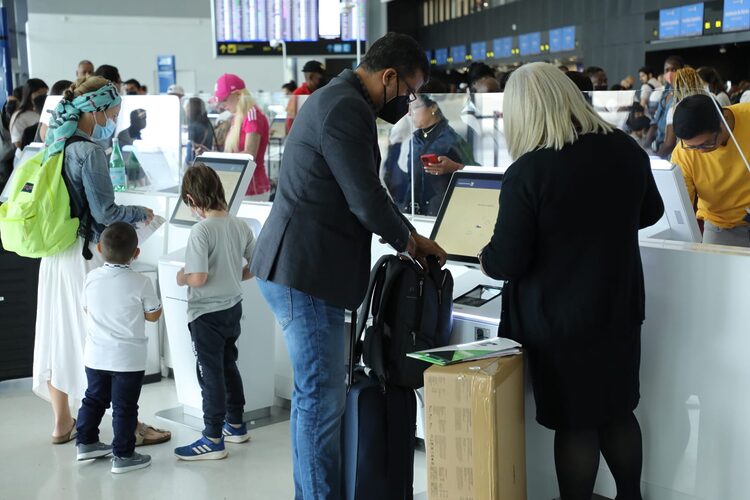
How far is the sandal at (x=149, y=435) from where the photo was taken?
3.80 meters

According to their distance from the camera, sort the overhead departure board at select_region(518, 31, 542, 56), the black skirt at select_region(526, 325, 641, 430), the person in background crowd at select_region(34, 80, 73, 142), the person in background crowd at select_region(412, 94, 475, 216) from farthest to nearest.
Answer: the overhead departure board at select_region(518, 31, 542, 56) < the person in background crowd at select_region(34, 80, 73, 142) < the person in background crowd at select_region(412, 94, 475, 216) < the black skirt at select_region(526, 325, 641, 430)

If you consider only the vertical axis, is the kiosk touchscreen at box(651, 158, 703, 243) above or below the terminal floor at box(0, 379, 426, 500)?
above

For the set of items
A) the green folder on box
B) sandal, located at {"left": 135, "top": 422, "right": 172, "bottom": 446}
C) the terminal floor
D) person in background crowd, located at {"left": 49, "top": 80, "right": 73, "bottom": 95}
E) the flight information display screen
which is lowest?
the terminal floor

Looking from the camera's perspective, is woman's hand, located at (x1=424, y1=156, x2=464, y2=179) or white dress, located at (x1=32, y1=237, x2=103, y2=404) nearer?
white dress, located at (x1=32, y1=237, x2=103, y2=404)

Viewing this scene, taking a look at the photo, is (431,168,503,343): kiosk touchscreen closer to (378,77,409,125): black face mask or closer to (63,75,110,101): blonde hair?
(378,77,409,125): black face mask

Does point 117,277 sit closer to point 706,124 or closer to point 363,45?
point 706,124

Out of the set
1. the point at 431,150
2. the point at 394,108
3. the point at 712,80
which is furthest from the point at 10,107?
the point at 394,108

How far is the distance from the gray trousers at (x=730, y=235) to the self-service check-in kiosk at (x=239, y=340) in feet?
6.42

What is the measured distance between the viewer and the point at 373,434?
267 cm

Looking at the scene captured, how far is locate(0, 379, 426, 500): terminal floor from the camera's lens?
3303mm

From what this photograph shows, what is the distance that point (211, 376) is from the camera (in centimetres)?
356

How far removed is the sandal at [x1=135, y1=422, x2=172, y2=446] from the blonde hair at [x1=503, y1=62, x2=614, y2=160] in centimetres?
223

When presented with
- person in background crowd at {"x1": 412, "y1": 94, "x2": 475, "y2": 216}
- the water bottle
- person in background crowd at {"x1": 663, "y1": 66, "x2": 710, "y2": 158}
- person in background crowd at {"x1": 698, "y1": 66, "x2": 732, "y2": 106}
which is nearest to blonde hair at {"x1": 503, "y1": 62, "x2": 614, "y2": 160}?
person in background crowd at {"x1": 412, "y1": 94, "x2": 475, "y2": 216}

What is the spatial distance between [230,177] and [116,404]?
130 centimetres
